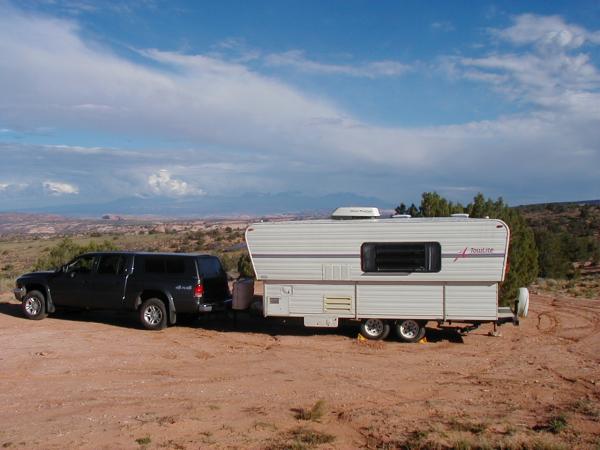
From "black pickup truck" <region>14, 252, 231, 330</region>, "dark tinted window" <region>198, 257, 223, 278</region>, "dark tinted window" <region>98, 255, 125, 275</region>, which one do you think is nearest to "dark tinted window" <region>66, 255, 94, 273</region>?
"black pickup truck" <region>14, 252, 231, 330</region>

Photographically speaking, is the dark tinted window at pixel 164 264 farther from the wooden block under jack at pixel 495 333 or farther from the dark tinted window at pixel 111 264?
the wooden block under jack at pixel 495 333

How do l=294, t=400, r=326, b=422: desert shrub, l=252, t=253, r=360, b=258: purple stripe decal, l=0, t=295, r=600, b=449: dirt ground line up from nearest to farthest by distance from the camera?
l=0, t=295, r=600, b=449: dirt ground → l=294, t=400, r=326, b=422: desert shrub → l=252, t=253, r=360, b=258: purple stripe decal

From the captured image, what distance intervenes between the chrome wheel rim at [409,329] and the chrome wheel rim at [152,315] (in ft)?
18.3

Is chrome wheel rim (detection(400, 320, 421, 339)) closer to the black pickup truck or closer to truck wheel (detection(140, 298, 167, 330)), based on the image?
the black pickup truck

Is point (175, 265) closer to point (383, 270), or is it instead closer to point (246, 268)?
point (383, 270)

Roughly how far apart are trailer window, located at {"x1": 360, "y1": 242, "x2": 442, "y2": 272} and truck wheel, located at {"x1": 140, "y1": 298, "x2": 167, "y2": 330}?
4.94m

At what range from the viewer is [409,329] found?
1316cm

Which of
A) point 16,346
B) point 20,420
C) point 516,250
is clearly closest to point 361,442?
point 20,420

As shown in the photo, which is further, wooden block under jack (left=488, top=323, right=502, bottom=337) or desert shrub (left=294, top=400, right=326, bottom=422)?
wooden block under jack (left=488, top=323, right=502, bottom=337)

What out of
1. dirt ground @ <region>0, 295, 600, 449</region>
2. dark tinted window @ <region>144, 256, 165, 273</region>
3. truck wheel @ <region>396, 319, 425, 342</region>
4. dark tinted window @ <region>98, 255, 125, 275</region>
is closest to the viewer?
dirt ground @ <region>0, 295, 600, 449</region>

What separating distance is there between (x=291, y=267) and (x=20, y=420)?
642 cm

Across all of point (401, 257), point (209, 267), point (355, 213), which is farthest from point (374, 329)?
point (209, 267)

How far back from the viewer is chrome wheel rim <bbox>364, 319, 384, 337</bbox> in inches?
520

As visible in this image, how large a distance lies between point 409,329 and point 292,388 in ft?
14.2
